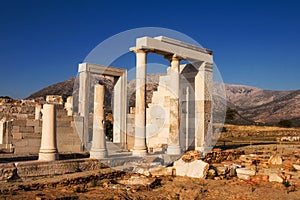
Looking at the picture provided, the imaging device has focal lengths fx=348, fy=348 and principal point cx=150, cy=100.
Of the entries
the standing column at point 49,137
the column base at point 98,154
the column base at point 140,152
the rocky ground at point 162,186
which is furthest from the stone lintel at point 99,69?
the rocky ground at point 162,186

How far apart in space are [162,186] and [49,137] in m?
4.47

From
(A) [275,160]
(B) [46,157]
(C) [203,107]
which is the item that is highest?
(C) [203,107]

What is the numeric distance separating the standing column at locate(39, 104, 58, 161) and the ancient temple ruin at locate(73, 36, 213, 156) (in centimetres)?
456

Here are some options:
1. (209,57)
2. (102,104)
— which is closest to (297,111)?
(209,57)

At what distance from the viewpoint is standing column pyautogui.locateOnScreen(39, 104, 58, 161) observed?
12.5 m

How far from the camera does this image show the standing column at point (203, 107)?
19.2 meters

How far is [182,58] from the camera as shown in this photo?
60.3 ft

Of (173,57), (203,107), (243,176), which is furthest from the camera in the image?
(203,107)

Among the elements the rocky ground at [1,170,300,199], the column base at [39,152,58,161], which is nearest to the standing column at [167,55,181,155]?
the rocky ground at [1,170,300,199]

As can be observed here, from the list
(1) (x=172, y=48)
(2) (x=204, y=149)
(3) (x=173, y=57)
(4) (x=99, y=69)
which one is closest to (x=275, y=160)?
(2) (x=204, y=149)

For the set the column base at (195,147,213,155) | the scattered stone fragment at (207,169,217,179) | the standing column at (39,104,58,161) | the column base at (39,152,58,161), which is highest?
the standing column at (39,104,58,161)

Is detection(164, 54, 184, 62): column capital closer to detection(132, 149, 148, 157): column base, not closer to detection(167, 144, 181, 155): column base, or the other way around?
detection(167, 144, 181, 155): column base

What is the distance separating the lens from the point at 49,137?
1272 cm

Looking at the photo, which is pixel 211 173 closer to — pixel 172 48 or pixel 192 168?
pixel 192 168
